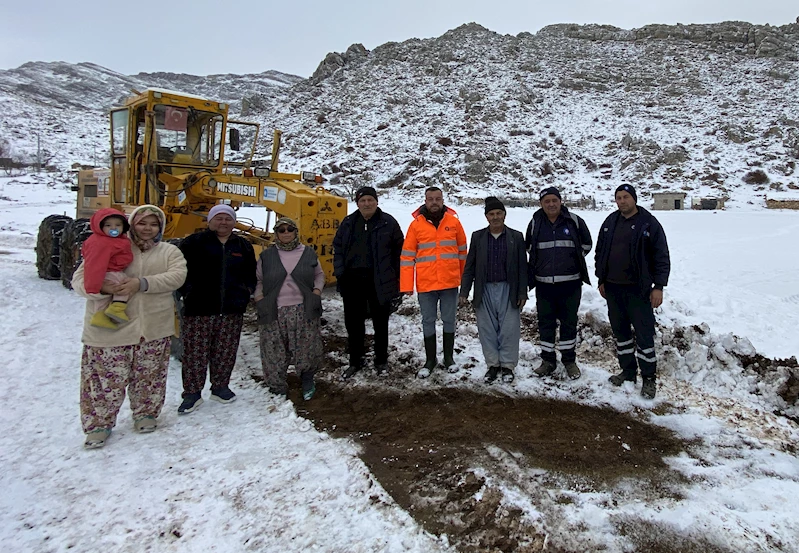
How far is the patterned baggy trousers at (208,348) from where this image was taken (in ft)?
12.6

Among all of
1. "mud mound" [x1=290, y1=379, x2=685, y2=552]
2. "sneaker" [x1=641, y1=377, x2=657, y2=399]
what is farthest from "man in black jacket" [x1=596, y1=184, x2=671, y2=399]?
"mud mound" [x1=290, y1=379, x2=685, y2=552]

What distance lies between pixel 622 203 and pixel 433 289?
182 cm

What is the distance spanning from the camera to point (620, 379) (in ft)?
14.0

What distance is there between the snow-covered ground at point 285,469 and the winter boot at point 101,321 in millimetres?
822

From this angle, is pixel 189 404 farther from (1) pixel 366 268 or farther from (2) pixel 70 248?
(2) pixel 70 248

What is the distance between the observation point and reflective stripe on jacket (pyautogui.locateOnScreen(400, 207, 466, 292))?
457 centimetres

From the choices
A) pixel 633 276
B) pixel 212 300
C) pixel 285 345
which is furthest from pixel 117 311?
pixel 633 276

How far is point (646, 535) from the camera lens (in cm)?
241

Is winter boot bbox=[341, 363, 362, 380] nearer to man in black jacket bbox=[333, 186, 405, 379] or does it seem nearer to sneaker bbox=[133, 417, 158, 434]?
man in black jacket bbox=[333, 186, 405, 379]

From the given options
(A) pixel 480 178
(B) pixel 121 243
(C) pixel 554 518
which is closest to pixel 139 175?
(B) pixel 121 243

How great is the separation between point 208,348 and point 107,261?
1.09 m

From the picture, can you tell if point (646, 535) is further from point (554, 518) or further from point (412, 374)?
point (412, 374)

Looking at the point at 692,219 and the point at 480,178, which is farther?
the point at 480,178

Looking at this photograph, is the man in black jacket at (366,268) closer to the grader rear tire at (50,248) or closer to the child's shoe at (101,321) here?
the child's shoe at (101,321)
